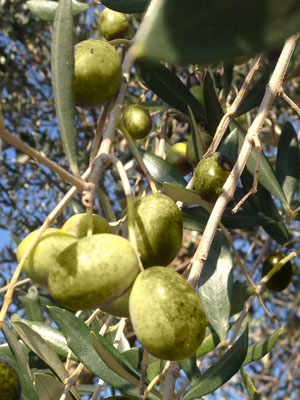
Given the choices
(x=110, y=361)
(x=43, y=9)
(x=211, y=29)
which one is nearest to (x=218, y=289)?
(x=110, y=361)

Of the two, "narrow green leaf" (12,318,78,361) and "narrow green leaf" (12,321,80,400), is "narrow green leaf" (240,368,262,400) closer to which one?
"narrow green leaf" (12,321,80,400)

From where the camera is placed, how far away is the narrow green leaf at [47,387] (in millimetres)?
1010

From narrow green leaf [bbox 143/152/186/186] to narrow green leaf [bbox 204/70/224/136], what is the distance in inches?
7.7

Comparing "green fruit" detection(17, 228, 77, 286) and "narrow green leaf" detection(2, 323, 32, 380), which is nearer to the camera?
"green fruit" detection(17, 228, 77, 286)

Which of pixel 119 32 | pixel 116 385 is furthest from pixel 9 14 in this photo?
pixel 116 385

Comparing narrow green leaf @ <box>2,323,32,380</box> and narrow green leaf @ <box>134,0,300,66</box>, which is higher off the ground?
narrow green leaf @ <box>134,0,300,66</box>

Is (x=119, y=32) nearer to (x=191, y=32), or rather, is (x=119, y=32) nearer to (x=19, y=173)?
(x=191, y=32)

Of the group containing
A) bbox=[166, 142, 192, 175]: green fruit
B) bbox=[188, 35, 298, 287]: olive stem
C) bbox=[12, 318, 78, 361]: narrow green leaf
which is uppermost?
bbox=[188, 35, 298, 287]: olive stem

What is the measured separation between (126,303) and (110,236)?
137mm

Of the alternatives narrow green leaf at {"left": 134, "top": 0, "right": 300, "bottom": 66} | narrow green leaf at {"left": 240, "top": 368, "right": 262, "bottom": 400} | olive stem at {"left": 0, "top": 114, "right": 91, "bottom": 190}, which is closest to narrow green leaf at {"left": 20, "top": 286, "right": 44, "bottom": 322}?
narrow green leaf at {"left": 240, "top": 368, "right": 262, "bottom": 400}

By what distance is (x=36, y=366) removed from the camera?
1703 mm

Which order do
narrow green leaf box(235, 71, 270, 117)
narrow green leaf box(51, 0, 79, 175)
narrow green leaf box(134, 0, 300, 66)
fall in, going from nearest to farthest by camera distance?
narrow green leaf box(134, 0, 300, 66)
narrow green leaf box(51, 0, 79, 175)
narrow green leaf box(235, 71, 270, 117)

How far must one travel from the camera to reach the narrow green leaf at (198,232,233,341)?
1.30 meters

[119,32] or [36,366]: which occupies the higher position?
[119,32]
